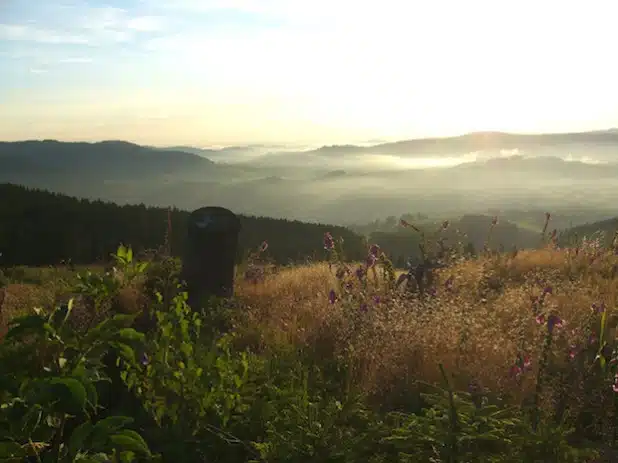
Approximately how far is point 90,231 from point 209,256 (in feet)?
70.5

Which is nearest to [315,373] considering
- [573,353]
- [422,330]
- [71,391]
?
[422,330]

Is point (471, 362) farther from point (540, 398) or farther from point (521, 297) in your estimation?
point (521, 297)

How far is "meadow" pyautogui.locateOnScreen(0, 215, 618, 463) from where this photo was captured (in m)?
1.83

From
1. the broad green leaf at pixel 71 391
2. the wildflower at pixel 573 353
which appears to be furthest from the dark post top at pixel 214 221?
the broad green leaf at pixel 71 391

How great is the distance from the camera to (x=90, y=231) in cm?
2667

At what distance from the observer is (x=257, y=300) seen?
6.77 meters

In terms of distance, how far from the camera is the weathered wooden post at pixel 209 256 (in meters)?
6.85

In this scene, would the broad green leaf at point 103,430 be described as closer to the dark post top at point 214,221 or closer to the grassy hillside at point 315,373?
the grassy hillside at point 315,373

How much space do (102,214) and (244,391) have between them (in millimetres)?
27336

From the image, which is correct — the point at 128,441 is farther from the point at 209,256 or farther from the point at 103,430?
the point at 209,256

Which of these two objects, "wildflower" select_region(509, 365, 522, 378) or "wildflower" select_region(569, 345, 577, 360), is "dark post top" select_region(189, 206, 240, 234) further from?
"wildflower" select_region(569, 345, 577, 360)

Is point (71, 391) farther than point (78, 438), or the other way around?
point (78, 438)

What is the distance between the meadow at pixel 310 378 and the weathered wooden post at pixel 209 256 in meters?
0.27

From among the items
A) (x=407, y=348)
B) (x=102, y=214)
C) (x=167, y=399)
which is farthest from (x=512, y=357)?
(x=102, y=214)
